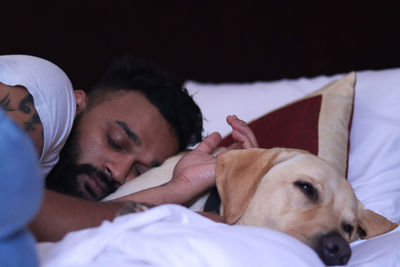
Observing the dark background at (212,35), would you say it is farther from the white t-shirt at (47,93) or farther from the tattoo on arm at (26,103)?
the tattoo on arm at (26,103)

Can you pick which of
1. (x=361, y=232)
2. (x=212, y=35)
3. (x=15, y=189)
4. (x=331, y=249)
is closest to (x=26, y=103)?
(x=15, y=189)

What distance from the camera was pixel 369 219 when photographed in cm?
154

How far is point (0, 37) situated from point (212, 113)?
1581mm

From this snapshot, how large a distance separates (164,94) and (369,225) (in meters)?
1.10

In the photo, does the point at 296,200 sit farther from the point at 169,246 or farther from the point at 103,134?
the point at 103,134

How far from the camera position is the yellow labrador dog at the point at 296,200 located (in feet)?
4.05

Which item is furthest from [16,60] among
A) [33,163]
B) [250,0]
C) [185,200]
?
[250,0]

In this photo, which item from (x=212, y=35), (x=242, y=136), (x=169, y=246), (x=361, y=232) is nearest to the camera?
(x=169, y=246)

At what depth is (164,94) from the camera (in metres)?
2.14

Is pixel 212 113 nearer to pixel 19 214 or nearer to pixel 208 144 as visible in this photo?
pixel 208 144

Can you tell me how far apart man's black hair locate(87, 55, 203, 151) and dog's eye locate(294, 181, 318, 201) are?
861 millimetres

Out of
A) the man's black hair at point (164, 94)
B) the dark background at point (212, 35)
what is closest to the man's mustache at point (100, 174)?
the man's black hair at point (164, 94)

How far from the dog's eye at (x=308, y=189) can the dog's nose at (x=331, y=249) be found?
16 cm

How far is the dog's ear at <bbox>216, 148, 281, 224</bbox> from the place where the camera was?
1.38 meters
